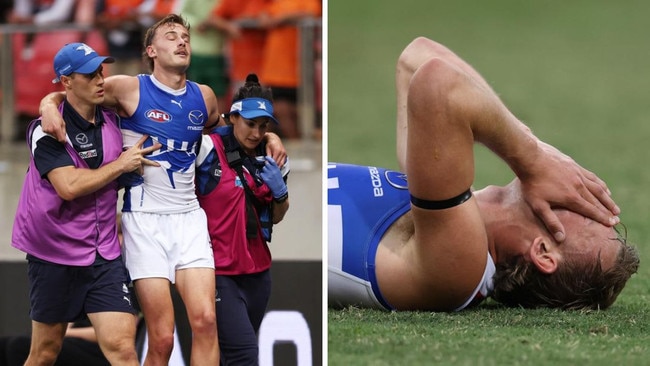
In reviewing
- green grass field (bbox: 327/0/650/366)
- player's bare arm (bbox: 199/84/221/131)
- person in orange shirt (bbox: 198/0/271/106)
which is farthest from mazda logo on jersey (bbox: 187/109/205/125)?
person in orange shirt (bbox: 198/0/271/106)

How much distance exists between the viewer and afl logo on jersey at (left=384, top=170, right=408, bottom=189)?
5.81 meters

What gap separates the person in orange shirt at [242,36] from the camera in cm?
1027

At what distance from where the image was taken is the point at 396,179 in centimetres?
588

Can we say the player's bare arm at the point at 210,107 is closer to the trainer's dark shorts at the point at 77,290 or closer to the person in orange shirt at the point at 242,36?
the trainer's dark shorts at the point at 77,290

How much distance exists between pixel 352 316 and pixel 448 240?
1.99 feet

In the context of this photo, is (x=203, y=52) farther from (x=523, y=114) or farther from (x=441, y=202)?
(x=441, y=202)

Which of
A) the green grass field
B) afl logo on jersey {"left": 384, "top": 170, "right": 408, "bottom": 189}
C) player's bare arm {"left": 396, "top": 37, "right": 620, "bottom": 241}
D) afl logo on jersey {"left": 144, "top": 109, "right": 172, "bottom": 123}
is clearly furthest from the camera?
afl logo on jersey {"left": 384, "top": 170, "right": 408, "bottom": 189}

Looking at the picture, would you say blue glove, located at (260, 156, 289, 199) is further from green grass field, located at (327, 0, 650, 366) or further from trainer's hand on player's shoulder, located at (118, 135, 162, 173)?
green grass field, located at (327, 0, 650, 366)

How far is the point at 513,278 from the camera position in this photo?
5629mm

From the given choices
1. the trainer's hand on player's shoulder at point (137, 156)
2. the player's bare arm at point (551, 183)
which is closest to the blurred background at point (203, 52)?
the player's bare arm at point (551, 183)

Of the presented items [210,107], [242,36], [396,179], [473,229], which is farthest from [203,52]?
[473,229]

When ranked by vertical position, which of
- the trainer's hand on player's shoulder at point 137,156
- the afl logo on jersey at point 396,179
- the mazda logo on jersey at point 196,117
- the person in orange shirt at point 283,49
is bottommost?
the afl logo on jersey at point 396,179

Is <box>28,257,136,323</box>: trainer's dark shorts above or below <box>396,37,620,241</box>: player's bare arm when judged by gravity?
below

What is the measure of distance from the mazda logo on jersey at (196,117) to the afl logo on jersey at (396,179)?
1.16 metres
